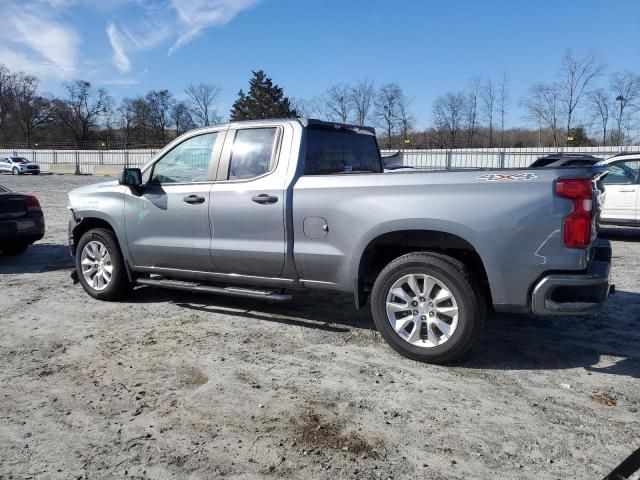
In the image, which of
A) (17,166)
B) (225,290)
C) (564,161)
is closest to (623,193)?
(564,161)

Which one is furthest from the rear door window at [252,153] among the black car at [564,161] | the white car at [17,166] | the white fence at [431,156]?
the white car at [17,166]

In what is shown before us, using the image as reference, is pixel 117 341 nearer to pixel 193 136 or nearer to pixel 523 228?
pixel 193 136

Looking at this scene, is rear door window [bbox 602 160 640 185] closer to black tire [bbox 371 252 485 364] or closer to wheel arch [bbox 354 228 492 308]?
wheel arch [bbox 354 228 492 308]

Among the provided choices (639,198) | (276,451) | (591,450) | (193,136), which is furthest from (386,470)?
(639,198)

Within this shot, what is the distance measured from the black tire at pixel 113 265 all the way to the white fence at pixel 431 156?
1865 cm

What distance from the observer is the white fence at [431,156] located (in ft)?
102

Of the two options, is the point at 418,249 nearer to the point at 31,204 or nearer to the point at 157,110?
the point at 31,204

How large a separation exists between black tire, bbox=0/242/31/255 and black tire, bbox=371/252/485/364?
7.32m

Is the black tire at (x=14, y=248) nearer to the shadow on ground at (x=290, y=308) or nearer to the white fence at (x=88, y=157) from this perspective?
the shadow on ground at (x=290, y=308)

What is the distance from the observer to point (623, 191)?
10781mm

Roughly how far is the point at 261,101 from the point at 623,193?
55508mm

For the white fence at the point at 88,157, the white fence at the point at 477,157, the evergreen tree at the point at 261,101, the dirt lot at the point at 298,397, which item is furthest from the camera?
the evergreen tree at the point at 261,101

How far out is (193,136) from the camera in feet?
18.4

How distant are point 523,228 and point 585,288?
64 cm
